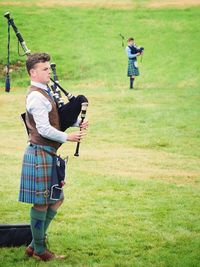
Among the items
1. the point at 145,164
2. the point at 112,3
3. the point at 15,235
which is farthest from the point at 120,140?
the point at 112,3

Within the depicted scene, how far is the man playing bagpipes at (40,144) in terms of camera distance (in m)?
5.06

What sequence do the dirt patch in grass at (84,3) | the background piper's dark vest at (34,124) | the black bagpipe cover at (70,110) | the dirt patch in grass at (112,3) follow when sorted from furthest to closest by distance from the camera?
the dirt patch in grass at (84,3) < the dirt patch in grass at (112,3) < the black bagpipe cover at (70,110) < the background piper's dark vest at (34,124)

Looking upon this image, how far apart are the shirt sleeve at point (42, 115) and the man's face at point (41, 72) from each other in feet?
0.48

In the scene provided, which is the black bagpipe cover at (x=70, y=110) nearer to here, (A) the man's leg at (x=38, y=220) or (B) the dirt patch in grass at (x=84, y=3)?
(A) the man's leg at (x=38, y=220)

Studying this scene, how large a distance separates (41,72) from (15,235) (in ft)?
6.04

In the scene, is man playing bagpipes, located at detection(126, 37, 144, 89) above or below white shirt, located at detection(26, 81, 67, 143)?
below

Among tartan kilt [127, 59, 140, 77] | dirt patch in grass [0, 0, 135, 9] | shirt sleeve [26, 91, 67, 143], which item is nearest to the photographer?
shirt sleeve [26, 91, 67, 143]

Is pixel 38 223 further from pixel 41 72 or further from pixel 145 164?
pixel 145 164

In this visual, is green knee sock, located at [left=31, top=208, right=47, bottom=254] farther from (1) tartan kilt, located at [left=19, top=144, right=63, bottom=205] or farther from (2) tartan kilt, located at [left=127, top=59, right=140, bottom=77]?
(2) tartan kilt, located at [left=127, top=59, right=140, bottom=77]

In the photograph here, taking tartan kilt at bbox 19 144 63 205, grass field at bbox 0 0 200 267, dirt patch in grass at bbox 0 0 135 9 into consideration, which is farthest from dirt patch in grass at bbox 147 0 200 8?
tartan kilt at bbox 19 144 63 205

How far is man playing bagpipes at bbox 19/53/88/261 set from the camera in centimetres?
506

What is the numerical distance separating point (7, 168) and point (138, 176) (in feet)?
7.78

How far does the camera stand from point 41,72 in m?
5.11

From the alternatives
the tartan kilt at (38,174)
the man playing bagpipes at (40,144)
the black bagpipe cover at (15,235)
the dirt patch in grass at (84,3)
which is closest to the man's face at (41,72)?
the man playing bagpipes at (40,144)
